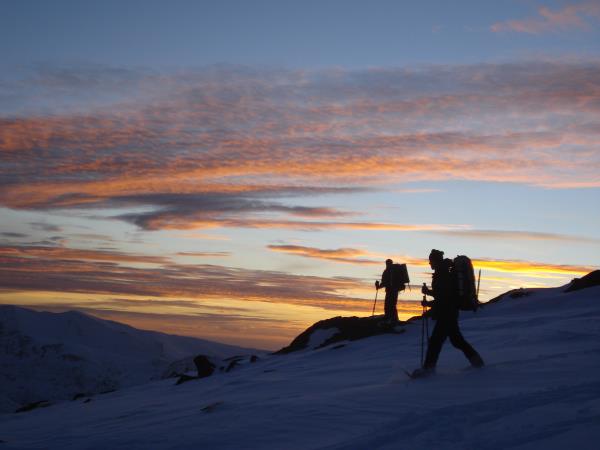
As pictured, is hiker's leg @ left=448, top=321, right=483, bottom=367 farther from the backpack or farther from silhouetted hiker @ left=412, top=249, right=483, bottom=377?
the backpack

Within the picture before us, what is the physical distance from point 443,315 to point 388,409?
2.49 meters

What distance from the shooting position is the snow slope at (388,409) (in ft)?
22.1

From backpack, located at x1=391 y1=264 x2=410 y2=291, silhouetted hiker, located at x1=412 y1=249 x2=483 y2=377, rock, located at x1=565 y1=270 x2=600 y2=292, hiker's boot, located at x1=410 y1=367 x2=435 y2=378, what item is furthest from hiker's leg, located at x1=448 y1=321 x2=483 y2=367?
rock, located at x1=565 y1=270 x2=600 y2=292

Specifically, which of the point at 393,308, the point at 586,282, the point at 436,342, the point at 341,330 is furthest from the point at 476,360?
the point at 586,282

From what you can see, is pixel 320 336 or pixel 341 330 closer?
pixel 341 330

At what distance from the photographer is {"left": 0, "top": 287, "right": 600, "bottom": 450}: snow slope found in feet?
22.1

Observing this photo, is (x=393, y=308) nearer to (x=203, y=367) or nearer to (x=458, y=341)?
(x=203, y=367)

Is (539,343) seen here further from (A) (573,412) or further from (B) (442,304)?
(A) (573,412)

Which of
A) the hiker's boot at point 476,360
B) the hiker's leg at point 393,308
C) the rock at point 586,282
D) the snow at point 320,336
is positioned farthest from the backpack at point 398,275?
the hiker's boot at point 476,360

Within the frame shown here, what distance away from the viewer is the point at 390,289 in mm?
21109

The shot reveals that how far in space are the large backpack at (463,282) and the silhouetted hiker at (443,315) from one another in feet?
0.20

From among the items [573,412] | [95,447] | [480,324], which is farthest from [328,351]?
[573,412]

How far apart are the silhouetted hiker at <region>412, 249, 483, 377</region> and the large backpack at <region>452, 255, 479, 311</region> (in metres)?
0.06

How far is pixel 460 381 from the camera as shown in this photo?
30.5 feet
